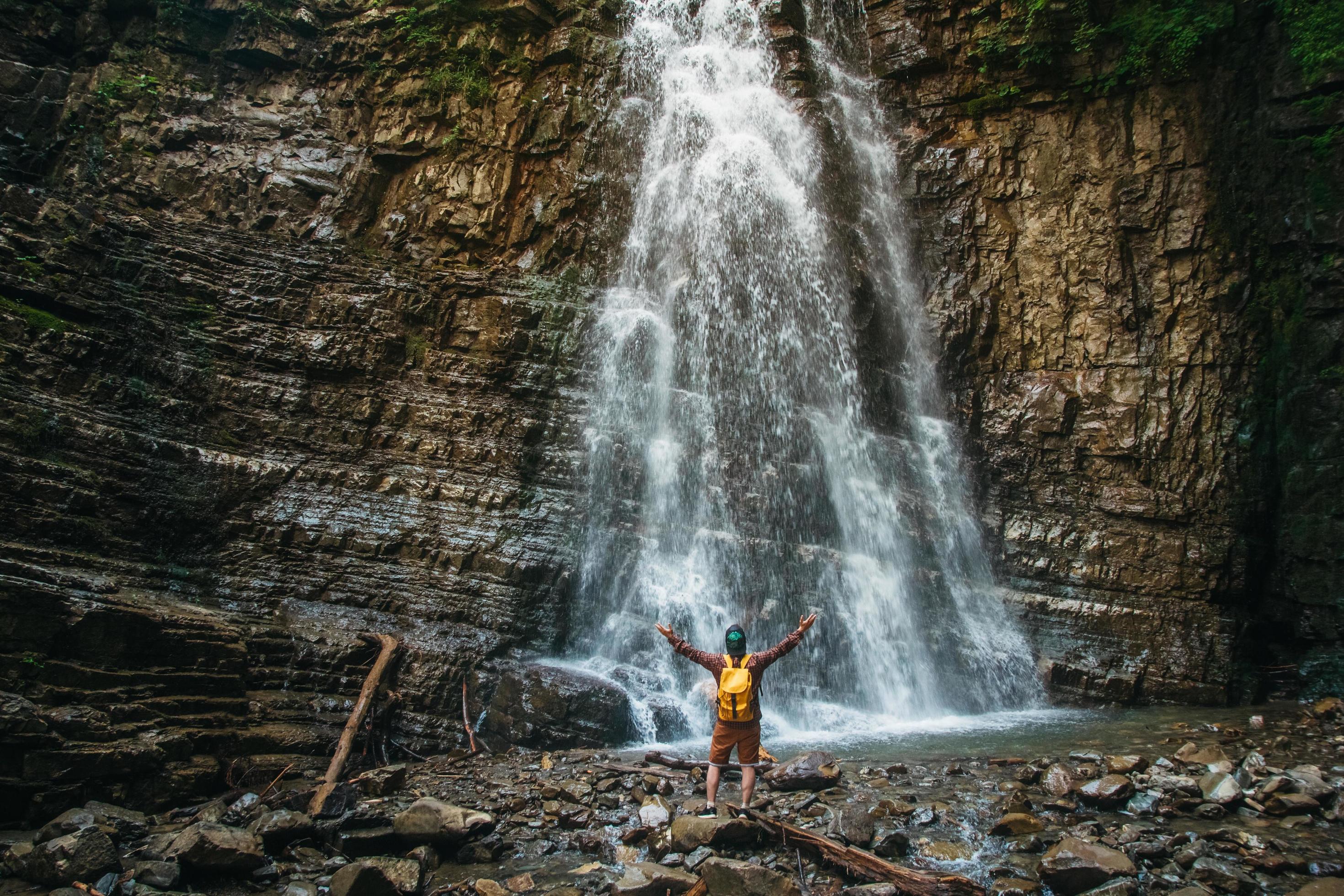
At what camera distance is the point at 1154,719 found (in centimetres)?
925

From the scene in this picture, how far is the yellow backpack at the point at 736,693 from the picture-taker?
18.2 feet

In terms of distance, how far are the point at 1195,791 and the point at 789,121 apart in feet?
42.2

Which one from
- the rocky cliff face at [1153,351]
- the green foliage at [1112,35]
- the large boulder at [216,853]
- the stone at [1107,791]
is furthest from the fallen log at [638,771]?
the green foliage at [1112,35]

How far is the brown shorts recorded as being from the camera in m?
5.57

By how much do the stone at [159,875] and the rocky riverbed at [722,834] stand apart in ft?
0.03

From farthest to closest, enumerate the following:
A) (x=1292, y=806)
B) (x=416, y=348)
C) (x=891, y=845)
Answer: (x=416, y=348), (x=1292, y=806), (x=891, y=845)

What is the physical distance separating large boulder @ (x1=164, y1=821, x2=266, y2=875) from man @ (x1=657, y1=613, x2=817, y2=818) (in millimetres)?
3067

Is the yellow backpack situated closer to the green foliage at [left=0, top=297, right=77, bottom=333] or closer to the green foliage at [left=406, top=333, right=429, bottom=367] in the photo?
the green foliage at [left=406, top=333, right=429, bottom=367]

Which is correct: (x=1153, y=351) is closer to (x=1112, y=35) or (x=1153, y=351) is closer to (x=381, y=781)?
(x=1112, y=35)

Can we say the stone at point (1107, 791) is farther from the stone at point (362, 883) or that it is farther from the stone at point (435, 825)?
the stone at point (362, 883)

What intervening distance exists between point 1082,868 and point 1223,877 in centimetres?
91

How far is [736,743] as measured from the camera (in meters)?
5.65

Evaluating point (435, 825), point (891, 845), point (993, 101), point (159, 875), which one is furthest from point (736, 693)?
point (993, 101)

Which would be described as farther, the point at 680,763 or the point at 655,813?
the point at 680,763
